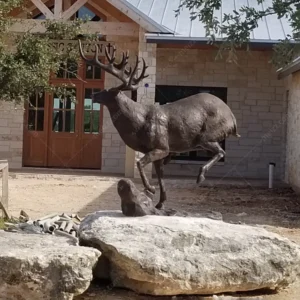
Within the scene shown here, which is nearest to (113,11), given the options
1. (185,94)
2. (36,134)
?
(185,94)

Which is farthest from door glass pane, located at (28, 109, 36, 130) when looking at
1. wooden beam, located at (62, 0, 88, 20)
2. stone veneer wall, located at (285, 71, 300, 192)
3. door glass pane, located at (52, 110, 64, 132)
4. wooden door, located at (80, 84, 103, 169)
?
stone veneer wall, located at (285, 71, 300, 192)

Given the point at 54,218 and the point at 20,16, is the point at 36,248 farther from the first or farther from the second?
the point at 20,16

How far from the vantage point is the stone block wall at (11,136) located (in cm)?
1577

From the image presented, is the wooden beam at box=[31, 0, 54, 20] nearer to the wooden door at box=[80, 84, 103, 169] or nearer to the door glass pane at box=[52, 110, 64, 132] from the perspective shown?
the wooden door at box=[80, 84, 103, 169]

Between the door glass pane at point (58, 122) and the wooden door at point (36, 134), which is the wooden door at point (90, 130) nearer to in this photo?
the door glass pane at point (58, 122)

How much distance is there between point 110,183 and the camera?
13.9 meters

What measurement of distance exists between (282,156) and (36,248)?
1173cm

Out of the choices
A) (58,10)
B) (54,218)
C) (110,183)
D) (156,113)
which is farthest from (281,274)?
(58,10)

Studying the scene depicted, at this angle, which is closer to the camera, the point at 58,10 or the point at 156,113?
the point at 156,113

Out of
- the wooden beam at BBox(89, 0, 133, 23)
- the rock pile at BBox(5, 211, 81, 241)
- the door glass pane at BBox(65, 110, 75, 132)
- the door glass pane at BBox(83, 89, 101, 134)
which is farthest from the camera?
the door glass pane at BBox(65, 110, 75, 132)

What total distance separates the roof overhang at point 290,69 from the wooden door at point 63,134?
17.8 feet

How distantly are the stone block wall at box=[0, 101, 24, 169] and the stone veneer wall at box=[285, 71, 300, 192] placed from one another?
6.96 metres

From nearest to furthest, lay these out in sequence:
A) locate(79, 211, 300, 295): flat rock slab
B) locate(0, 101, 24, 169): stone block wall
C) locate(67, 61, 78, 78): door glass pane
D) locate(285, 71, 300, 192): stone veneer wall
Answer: locate(79, 211, 300, 295): flat rock slab, locate(67, 61, 78, 78): door glass pane, locate(285, 71, 300, 192): stone veneer wall, locate(0, 101, 24, 169): stone block wall

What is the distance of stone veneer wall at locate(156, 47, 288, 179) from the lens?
52.4 ft
